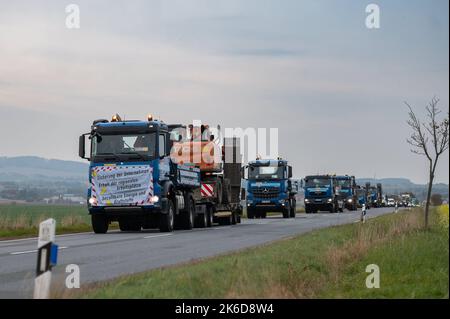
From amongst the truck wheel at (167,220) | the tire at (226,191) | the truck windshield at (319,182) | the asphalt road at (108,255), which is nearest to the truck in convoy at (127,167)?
the truck wheel at (167,220)

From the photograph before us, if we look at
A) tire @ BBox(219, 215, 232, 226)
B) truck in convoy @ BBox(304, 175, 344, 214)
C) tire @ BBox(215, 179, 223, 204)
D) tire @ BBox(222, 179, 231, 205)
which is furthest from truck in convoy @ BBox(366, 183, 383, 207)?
tire @ BBox(215, 179, 223, 204)

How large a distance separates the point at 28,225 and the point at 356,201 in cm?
5247

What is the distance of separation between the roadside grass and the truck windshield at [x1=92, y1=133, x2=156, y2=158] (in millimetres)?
10256

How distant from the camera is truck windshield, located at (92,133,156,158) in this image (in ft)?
86.4

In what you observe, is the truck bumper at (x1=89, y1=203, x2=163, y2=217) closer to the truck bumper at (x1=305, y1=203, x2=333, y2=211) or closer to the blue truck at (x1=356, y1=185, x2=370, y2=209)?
the truck bumper at (x1=305, y1=203, x2=333, y2=211)

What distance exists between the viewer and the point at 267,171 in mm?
47344

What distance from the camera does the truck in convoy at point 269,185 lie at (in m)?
47.2

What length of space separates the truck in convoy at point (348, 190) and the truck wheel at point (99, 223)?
40.5 m

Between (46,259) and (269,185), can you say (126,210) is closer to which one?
(46,259)

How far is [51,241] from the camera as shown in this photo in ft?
28.2

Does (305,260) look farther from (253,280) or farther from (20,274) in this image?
(20,274)

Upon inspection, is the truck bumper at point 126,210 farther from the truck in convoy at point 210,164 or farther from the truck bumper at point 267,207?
the truck bumper at point 267,207

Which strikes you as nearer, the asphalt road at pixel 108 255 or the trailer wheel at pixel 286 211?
the asphalt road at pixel 108 255
